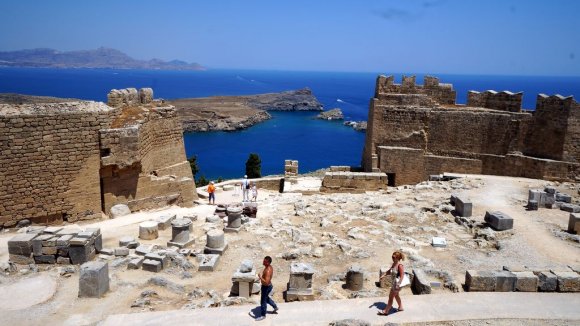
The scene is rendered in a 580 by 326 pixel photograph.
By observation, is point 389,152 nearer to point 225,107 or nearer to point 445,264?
point 445,264

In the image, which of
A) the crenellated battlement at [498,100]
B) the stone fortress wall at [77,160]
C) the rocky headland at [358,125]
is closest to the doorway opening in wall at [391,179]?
Answer: the crenellated battlement at [498,100]

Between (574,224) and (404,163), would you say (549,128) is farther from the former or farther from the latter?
(574,224)

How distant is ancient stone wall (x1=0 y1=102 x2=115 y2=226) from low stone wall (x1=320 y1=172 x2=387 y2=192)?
8.92 m

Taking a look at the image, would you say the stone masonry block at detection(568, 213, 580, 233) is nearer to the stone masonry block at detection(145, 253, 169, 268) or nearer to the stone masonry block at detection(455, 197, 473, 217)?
the stone masonry block at detection(455, 197, 473, 217)

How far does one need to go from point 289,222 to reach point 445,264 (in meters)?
4.81

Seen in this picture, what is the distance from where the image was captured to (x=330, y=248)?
11031mm

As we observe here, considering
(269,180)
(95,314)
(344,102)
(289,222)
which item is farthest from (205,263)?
(344,102)

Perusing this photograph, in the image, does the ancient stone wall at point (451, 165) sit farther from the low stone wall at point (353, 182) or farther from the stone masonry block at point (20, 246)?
the stone masonry block at point (20, 246)

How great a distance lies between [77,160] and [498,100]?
1804 cm

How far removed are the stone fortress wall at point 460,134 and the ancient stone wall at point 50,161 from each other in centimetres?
1217

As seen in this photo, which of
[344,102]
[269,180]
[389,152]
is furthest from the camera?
[344,102]

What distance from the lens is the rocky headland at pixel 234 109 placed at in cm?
8188

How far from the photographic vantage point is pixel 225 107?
322 ft

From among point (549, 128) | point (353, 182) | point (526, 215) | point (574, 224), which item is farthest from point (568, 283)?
point (549, 128)
